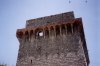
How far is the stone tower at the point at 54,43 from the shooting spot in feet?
59.3

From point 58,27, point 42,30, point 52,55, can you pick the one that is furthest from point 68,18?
point 52,55

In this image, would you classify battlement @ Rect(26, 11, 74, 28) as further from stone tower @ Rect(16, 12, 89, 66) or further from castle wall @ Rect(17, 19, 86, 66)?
castle wall @ Rect(17, 19, 86, 66)

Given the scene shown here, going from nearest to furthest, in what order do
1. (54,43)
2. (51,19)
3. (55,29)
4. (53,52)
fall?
(53,52), (54,43), (55,29), (51,19)

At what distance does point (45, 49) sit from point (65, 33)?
257 cm

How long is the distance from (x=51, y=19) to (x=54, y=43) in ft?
10.4

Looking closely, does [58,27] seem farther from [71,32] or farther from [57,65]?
[57,65]

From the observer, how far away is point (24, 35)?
2080 centimetres

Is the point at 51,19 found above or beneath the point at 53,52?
above

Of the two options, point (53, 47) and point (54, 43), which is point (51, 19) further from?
point (53, 47)

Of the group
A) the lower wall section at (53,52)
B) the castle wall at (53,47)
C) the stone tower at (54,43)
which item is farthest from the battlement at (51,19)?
the lower wall section at (53,52)

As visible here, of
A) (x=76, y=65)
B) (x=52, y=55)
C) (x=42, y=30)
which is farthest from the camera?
(x=42, y=30)

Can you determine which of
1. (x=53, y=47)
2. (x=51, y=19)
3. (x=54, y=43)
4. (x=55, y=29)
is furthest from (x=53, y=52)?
(x=51, y=19)

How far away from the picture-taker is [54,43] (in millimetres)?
19219

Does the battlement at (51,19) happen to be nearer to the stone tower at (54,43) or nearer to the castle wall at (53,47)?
the stone tower at (54,43)
